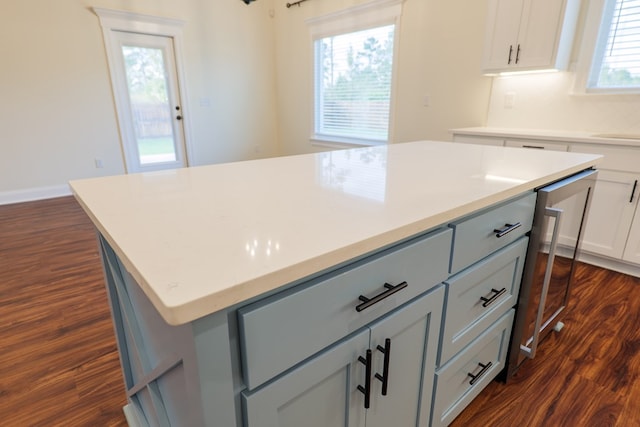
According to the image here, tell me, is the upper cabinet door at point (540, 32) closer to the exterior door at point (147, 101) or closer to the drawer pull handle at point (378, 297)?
the drawer pull handle at point (378, 297)

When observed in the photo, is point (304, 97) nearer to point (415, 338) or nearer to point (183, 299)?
point (415, 338)

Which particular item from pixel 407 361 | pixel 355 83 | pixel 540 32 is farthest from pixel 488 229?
pixel 355 83

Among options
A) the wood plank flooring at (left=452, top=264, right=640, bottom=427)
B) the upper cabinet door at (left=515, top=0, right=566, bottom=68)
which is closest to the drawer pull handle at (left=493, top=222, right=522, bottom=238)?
the wood plank flooring at (left=452, top=264, right=640, bottom=427)

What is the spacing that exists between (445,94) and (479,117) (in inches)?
17.9

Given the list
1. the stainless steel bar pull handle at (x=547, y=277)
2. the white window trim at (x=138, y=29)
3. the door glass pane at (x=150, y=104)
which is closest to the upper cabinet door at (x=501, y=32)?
the stainless steel bar pull handle at (x=547, y=277)

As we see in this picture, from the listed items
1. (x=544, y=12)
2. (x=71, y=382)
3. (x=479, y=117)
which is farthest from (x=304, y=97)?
(x=71, y=382)

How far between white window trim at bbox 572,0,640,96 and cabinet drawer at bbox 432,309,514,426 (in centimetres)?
236

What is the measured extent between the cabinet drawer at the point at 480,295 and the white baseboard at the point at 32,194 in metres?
4.51

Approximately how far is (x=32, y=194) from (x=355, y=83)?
13.7 feet

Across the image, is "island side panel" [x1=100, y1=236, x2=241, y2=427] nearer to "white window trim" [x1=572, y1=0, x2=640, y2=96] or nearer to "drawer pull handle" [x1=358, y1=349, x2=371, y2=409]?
"drawer pull handle" [x1=358, y1=349, x2=371, y2=409]

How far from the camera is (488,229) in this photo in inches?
41.9

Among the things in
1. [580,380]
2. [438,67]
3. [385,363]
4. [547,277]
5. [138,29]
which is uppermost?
[138,29]

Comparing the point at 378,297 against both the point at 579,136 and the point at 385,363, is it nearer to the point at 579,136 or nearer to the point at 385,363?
the point at 385,363

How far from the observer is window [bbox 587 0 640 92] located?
2570mm
